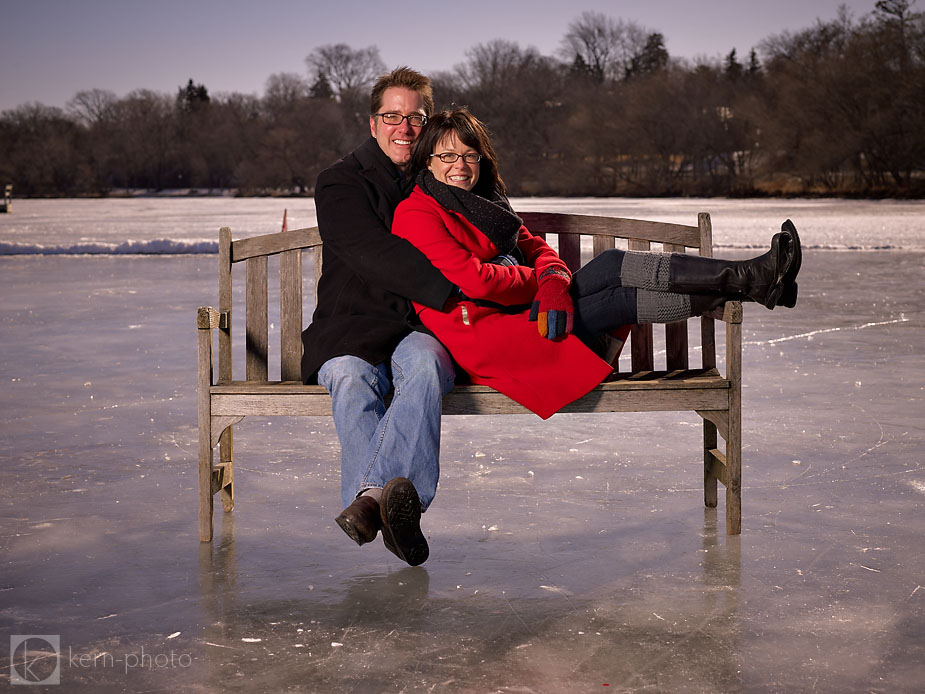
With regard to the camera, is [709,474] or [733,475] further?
[709,474]

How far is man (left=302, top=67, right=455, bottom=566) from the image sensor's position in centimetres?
337

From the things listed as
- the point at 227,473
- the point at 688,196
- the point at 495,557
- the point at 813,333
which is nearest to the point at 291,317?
the point at 227,473

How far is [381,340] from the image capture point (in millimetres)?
3785

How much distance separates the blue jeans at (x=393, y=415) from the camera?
347cm

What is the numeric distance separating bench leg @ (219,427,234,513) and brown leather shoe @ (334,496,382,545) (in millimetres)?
1105

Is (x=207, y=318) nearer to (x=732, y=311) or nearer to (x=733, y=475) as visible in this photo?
(x=732, y=311)

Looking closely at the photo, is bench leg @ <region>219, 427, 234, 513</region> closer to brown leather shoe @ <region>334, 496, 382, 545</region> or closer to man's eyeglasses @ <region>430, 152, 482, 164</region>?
brown leather shoe @ <region>334, 496, 382, 545</region>

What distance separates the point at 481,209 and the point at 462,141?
244 millimetres

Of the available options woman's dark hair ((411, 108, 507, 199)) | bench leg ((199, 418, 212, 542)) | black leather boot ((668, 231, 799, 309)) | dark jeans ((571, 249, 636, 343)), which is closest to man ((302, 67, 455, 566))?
woman's dark hair ((411, 108, 507, 199))

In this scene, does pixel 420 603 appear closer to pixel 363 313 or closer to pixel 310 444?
pixel 363 313

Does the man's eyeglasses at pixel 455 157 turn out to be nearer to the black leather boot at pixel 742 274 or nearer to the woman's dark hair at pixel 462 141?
the woman's dark hair at pixel 462 141

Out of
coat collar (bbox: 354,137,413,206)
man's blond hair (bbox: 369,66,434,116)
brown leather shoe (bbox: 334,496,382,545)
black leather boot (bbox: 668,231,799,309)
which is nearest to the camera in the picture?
brown leather shoe (bbox: 334,496,382,545)

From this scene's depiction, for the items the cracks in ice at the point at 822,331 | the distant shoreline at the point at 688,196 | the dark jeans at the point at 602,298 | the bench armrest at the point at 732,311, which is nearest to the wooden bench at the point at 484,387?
the bench armrest at the point at 732,311

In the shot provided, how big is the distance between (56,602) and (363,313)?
1.37 metres
